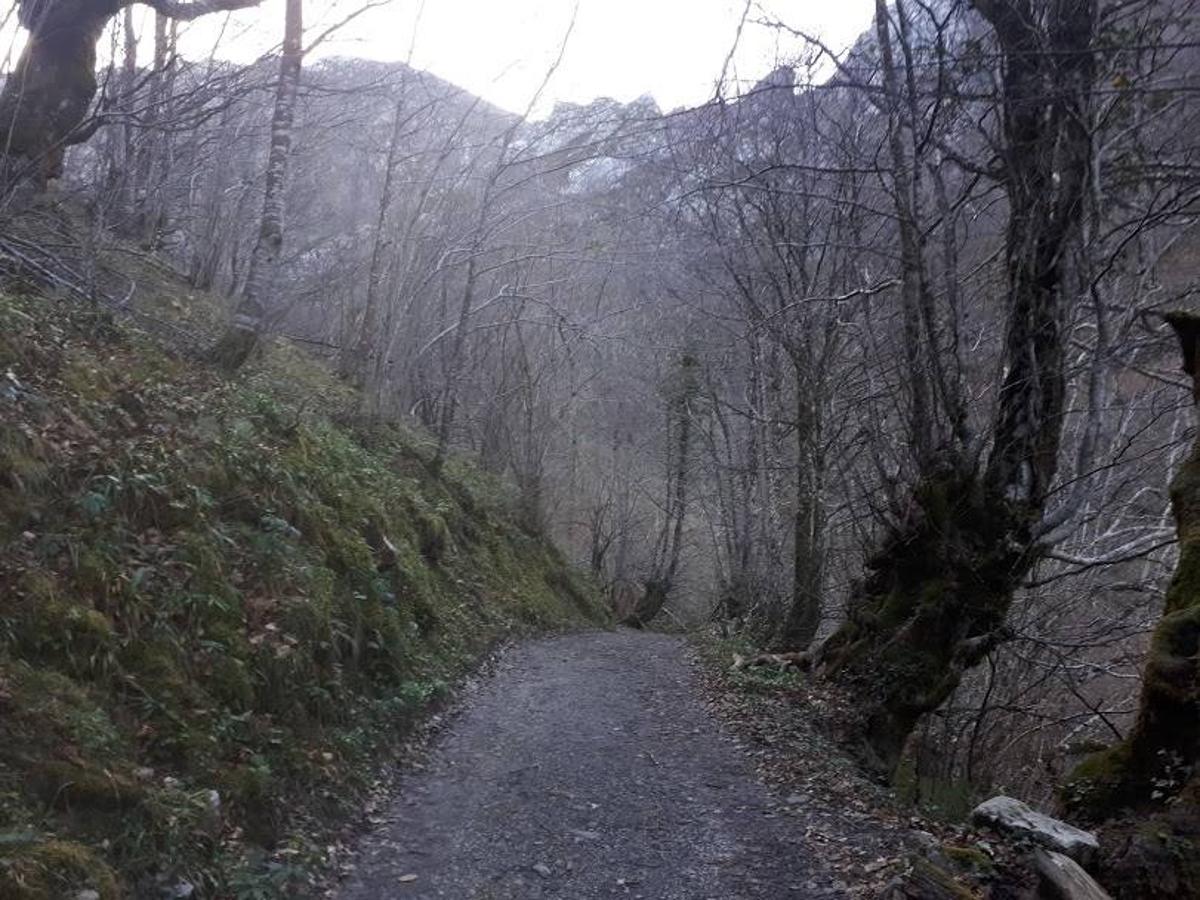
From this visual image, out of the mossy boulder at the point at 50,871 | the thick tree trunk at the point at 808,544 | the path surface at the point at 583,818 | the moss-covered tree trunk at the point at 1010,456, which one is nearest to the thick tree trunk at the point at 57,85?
the path surface at the point at 583,818

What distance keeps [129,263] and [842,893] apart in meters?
13.7

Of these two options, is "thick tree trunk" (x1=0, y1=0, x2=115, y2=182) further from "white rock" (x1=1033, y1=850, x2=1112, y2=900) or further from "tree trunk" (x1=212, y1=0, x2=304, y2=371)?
"white rock" (x1=1033, y1=850, x2=1112, y2=900)

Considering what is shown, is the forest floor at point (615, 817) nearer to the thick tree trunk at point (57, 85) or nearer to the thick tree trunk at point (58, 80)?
the thick tree trunk at point (57, 85)

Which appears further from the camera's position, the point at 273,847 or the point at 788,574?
the point at 788,574

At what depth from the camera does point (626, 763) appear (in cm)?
834

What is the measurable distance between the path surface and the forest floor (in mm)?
14

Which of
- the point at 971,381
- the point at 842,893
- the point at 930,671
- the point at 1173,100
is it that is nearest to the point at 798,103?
the point at 971,381

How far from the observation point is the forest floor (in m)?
5.73

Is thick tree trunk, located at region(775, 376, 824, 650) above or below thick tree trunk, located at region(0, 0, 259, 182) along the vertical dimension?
below

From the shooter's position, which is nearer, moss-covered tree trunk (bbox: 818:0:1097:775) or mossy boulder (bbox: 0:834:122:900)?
mossy boulder (bbox: 0:834:122:900)

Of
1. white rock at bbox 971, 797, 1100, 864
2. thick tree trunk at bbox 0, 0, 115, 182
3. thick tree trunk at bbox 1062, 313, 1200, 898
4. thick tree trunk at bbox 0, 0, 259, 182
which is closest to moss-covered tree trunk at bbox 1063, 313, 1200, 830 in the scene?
thick tree trunk at bbox 1062, 313, 1200, 898

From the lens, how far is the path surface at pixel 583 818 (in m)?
5.73

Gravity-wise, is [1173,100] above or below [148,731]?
above

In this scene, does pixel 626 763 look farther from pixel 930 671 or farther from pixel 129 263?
pixel 129 263
